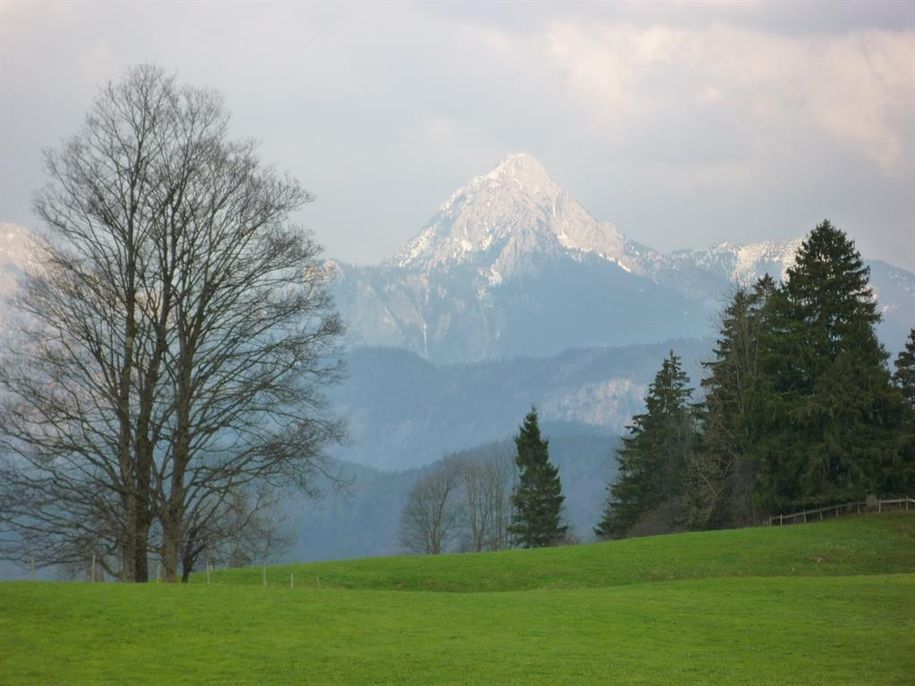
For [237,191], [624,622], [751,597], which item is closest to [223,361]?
[237,191]

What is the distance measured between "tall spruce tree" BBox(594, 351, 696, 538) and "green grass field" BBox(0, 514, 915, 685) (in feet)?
116

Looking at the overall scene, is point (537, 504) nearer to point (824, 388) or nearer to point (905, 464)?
point (824, 388)

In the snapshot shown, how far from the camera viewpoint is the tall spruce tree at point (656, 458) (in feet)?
250

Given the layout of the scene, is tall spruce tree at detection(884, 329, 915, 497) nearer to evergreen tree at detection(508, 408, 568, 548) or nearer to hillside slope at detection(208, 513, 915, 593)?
hillside slope at detection(208, 513, 915, 593)

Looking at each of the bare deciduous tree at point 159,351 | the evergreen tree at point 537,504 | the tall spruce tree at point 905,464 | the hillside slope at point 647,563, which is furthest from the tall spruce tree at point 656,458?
the bare deciduous tree at point 159,351

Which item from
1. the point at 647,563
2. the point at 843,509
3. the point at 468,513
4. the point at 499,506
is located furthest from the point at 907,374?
the point at 468,513

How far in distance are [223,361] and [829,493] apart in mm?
35506

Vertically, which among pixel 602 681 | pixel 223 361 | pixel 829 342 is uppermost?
pixel 829 342

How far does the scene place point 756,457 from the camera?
194ft

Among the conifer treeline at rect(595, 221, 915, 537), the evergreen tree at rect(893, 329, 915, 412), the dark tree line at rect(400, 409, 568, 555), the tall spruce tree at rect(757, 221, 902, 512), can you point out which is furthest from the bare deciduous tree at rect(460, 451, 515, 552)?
the tall spruce tree at rect(757, 221, 902, 512)

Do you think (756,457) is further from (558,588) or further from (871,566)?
(558,588)

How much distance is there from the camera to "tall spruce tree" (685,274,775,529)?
6675 cm

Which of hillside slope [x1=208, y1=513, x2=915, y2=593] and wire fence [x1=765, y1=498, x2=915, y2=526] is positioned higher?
wire fence [x1=765, y1=498, x2=915, y2=526]

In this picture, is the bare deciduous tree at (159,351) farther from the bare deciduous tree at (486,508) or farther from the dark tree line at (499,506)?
the bare deciduous tree at (486,508)
